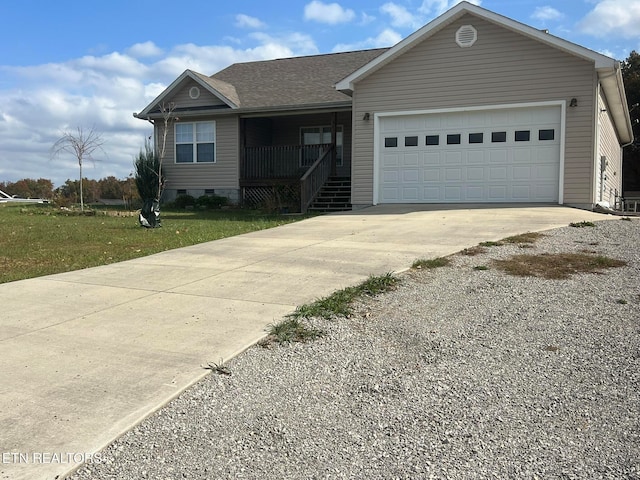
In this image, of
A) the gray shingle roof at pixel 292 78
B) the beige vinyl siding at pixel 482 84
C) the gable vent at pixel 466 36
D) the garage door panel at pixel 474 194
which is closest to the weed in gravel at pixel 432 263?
the garage door panel at pixel 474 194

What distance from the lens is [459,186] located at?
1559 centimetres

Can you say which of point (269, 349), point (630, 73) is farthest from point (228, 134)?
point (630, 73)

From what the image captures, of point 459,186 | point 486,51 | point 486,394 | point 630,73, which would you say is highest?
point 630,73

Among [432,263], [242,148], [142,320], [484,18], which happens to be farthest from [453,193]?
[142,320]

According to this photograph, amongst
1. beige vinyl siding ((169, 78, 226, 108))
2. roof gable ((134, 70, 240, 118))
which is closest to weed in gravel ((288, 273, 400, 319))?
roof gable ((134, 70, 240, 118))

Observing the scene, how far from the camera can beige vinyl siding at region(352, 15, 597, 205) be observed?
46.4ft

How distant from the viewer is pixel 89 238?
11.2 meters

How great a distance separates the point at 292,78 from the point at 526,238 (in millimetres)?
14947

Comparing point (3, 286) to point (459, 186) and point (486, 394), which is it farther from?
point (459, 186)

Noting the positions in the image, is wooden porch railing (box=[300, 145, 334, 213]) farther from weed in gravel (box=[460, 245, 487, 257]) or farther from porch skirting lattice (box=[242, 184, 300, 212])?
weed in gravel (box=[460, 245, 487, 257])

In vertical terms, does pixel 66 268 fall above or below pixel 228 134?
below

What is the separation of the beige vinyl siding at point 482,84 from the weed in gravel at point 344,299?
32.9 ft

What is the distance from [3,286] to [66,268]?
120 centimetres

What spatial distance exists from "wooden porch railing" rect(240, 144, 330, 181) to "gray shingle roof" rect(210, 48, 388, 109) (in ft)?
5.67
